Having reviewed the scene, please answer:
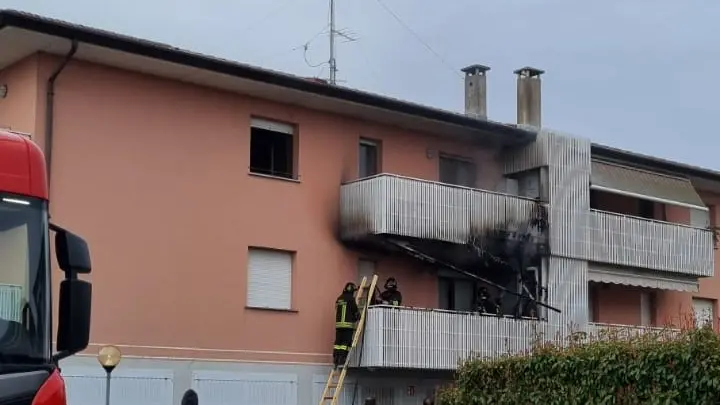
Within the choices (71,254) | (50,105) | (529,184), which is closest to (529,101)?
(529,184)

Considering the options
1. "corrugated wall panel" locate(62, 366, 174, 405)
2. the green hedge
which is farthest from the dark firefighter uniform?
the green hedge

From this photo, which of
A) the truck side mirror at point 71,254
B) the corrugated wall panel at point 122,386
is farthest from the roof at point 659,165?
the truck side mirror at point 71,254

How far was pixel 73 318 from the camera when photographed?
7.57 m

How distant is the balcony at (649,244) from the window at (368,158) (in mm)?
5363

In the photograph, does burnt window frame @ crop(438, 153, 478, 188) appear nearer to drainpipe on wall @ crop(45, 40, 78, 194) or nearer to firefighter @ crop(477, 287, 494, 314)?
firefighter @ crop(477, 287, 494, 314)

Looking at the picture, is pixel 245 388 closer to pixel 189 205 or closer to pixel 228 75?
pixel 189 205

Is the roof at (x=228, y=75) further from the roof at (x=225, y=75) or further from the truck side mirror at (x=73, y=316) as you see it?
the truck side mirror at (x=73, y=316)

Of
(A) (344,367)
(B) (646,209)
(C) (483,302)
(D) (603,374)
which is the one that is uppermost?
(B) (646,209)

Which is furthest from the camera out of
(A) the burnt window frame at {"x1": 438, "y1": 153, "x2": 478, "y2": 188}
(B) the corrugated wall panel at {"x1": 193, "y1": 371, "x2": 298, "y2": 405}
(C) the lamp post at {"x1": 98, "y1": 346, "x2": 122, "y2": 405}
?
(A) the burnt window frame at {"x1": 438, "y1": 153, "x2": 478, "y2": 188}

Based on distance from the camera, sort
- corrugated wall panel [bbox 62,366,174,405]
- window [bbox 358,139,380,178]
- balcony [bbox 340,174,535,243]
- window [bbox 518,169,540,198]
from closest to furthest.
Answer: corrugated wall panel [bbox 62,366,174,405] < balcony [bbox 340,174,535,243] < window [bbox 358,139,380,178] < window [bbox 518,169,540,198]

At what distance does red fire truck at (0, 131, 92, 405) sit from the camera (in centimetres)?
717

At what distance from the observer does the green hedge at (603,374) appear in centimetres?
1334

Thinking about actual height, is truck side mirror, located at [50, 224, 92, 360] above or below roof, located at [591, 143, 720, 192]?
below

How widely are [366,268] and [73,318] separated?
17399 millimetres
